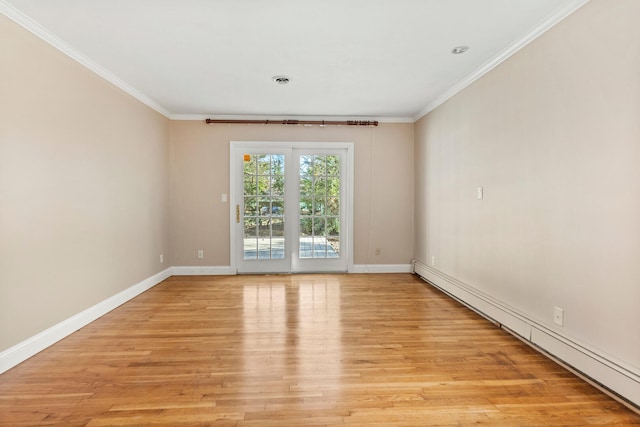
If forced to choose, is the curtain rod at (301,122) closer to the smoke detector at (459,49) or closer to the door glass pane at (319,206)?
the door glass pane at (319,206)

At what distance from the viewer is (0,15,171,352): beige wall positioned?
231cm

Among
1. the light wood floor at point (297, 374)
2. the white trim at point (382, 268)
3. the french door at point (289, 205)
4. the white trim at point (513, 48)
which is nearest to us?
the light wood floor at point (297, 374)

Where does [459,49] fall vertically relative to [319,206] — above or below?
above

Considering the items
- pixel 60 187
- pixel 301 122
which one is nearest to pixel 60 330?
pixel 60 187

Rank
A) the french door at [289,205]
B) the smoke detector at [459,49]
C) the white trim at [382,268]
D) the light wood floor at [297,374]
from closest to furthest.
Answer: the light wood floor at [297,374], the smoke detector at [459,49], the french door at [289,205], the white trim at [382,268]

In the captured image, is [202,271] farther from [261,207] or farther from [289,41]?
[289,41]

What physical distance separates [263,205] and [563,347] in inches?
157

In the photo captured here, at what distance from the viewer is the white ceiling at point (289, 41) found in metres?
2.26

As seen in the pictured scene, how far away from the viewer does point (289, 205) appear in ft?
17.0

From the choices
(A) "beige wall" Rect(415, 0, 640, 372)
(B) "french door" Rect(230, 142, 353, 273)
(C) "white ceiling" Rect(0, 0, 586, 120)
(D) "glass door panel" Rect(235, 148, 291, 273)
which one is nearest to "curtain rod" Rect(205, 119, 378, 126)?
(B) "french door" Rect(230, 142, 353, 273)

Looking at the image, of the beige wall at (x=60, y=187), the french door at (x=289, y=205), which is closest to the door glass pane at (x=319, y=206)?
the french door at (x=289, y=205)

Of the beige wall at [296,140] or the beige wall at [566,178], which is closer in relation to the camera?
the beige wall at [566,178]

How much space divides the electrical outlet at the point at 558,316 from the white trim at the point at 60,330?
3814 millimetres

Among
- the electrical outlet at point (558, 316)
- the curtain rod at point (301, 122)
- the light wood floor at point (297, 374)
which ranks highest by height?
the curtain rod at point (301, 122)
